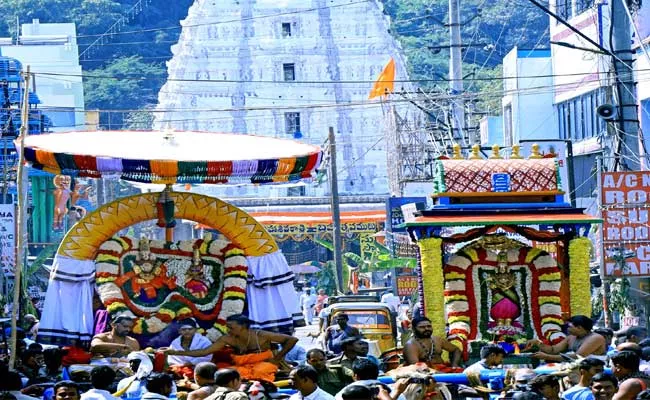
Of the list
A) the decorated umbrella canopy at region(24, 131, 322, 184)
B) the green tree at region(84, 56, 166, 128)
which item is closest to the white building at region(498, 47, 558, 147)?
the decorated umbrella canopy at region(24, 131, 322, 184)

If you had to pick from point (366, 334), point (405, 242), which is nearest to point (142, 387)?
point (366, 334)

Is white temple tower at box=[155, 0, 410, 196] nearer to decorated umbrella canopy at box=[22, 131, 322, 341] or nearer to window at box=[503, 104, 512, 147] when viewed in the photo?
window at box=[503, 104, 512, 147]

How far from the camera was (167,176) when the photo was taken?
19781 millimetres

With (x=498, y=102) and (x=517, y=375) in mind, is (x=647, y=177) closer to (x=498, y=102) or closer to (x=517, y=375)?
(x=517, y=375)

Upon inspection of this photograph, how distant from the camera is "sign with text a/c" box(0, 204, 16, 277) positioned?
112 ft

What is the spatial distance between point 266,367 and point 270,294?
69.4 inches

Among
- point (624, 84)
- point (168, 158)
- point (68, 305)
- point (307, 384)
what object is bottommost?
point (307, 384)

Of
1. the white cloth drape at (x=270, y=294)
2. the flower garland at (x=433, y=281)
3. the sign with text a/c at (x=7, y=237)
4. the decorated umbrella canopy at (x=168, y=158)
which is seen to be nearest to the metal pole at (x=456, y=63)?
the sign with text a/c at (x=7, y=237)

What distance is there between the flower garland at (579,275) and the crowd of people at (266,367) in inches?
41.4

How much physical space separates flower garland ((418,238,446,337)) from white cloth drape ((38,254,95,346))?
162 inches

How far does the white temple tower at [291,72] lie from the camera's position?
8312 cm

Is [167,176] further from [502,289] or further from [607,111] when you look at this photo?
[607,111]

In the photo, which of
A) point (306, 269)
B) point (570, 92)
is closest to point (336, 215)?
point (570, 92)

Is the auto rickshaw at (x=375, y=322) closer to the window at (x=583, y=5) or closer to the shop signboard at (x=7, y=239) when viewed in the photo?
the shop signboard at (x=7, y=239)
